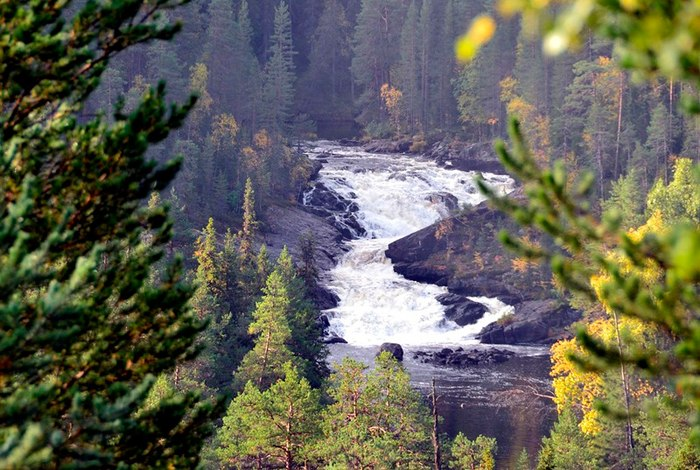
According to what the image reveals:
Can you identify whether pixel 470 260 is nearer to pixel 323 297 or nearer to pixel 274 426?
pixel 323 297

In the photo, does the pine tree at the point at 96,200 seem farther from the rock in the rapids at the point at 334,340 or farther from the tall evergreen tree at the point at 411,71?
the tall evergreen tree at the point at 411,71

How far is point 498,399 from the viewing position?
32594 mm

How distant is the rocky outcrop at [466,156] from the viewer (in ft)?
214

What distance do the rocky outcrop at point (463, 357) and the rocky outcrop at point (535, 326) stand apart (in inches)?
94.0

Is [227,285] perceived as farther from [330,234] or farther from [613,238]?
[613,238]

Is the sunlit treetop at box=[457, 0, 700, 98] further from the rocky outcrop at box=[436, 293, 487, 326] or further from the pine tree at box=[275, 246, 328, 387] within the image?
the rocky outcrop at box=[436, 293, 487, 326]

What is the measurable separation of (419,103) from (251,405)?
58.5 meters

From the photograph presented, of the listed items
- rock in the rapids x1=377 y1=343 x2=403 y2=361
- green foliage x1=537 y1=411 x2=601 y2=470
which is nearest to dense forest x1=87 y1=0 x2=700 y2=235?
rock in the rapids x1=377 y1=343 x2=403 y2=361

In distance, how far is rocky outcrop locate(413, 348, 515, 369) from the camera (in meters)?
38.8

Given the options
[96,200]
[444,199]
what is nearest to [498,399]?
[444,199]

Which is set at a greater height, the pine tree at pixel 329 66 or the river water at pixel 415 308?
the pine tree at pixel 329 66

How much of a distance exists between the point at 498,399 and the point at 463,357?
21.6 ft

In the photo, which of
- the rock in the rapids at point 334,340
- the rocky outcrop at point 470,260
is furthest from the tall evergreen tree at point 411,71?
the rock in the rapids at point 334,340

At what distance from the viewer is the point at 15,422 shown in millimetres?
4488
